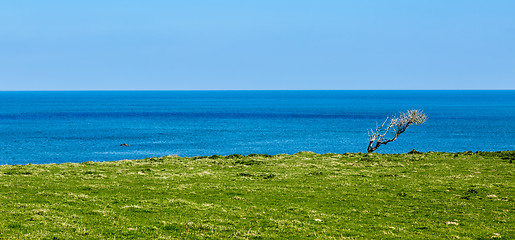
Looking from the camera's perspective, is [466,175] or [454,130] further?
[454,130]

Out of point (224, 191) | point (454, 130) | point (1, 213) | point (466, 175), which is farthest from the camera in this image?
point (454, 130)

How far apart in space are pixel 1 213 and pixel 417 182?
27.3 meters

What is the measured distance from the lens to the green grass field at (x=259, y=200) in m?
21.1

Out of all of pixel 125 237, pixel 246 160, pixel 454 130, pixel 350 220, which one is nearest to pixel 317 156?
pixel 246 160

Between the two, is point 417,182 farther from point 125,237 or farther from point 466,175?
Answer: point 125,237

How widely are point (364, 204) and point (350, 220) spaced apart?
4208 mm

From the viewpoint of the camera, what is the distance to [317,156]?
52344 millimetres

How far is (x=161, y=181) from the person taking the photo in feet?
116

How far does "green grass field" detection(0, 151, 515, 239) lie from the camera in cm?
2114

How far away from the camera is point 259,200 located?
28375mm

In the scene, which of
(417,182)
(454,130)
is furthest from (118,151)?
(454,130)

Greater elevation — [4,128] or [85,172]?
[85,172]

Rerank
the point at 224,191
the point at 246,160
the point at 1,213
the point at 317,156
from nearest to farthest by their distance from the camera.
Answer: the point at 1,213 → the point at 224,191 → the point at 246,160 → the point at 317,156

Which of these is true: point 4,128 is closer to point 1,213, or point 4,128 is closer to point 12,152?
point 12,152
